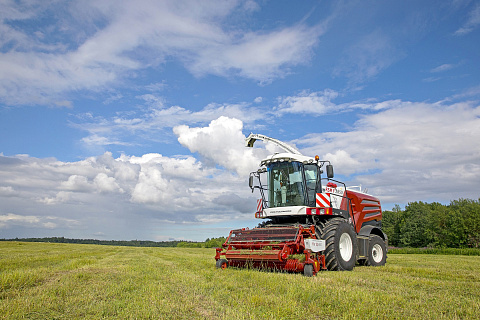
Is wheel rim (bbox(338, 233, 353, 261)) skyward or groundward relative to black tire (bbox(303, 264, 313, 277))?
skyward

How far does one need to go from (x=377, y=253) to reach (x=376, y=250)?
0.13 metres

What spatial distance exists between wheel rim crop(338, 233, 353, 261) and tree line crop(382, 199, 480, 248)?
53774mm

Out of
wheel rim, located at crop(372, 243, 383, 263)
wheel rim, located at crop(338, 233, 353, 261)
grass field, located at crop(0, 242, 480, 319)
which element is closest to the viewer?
grass field, located at crop(0, 242, 480, 319)

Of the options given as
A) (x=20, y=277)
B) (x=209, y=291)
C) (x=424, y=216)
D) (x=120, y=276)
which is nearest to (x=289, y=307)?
(x=209, y=291)

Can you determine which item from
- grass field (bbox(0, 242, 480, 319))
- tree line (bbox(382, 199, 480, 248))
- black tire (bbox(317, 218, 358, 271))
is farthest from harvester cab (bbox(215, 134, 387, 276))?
tree line (bbox(382, 199, 480, 248))

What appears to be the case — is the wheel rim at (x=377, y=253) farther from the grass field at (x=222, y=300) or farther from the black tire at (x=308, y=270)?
the grass field at (x=222, y=300)

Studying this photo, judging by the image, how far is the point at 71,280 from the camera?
20.1 ft

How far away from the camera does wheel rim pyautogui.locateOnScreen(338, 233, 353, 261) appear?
33.0 feet

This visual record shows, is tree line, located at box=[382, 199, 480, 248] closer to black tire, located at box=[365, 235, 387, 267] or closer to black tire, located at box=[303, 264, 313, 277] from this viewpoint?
black tire, located at box=[365, 235, 387, 267]

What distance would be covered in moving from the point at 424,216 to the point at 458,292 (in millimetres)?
70491

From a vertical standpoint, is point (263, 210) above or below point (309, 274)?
above

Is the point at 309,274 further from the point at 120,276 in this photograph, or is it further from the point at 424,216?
the point at 424,216

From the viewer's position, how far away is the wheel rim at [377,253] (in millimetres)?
13359

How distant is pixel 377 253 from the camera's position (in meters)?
13.5
